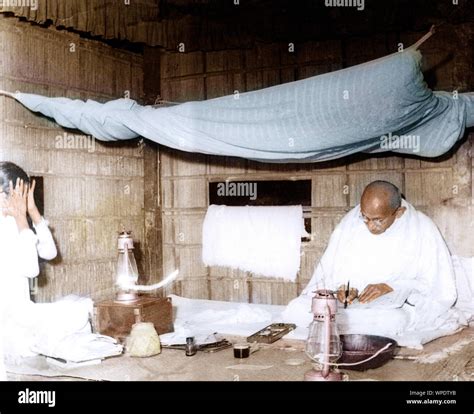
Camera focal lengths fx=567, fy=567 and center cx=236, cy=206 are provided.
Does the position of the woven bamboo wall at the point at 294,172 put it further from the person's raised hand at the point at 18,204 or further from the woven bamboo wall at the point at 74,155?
the person's raised hand at the point at 18,204

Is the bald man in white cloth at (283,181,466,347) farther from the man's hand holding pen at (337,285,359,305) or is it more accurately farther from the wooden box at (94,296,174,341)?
the wooden box at (94,296,174,341)

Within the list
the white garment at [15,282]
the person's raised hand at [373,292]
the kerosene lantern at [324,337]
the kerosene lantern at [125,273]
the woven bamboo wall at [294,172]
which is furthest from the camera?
the woven bamboo wall at [294,172]

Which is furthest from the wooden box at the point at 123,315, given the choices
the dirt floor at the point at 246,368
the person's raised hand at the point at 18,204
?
the person's raised hand at the point at 18,204

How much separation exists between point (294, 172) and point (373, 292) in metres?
1.59

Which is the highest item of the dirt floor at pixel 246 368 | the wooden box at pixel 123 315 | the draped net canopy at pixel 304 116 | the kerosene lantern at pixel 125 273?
the draped net canopy at pixel 304 116

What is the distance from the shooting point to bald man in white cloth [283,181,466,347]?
371 cm

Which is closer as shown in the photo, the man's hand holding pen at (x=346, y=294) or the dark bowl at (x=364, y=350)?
the dark bowl at (x=364, y=350)

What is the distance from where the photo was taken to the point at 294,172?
16.6ft

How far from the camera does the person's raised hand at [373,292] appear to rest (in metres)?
3.79

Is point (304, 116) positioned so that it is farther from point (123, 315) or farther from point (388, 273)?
point (123, 315)

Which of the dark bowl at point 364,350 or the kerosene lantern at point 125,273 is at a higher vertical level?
the kerosene lantern at point 125,273

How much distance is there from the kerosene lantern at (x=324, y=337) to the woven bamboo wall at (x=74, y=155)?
2.60 m

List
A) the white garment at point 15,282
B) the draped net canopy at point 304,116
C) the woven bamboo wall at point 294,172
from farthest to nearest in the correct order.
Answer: the woven bamboo wall at point 294,172
the white garment at point 15,282
the draped net canopy at point 304,116
